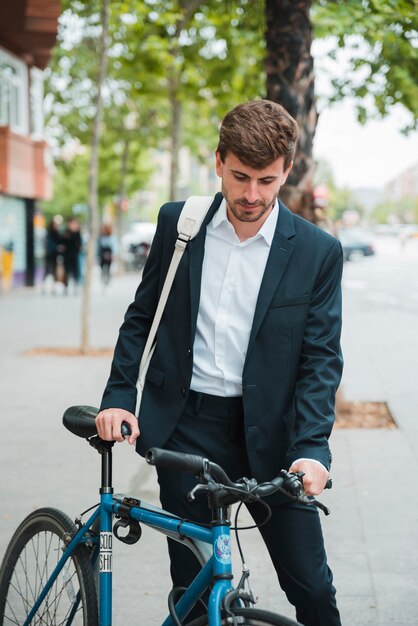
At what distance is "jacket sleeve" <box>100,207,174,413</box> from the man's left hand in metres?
0.59

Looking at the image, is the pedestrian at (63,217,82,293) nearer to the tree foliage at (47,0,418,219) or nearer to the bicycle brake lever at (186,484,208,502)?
the tree foliage at (47,0,418,219)

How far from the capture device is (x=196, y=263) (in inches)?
111

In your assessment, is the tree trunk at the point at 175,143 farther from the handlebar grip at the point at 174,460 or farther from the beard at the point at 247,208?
the handlebar grip at the point at 174,460

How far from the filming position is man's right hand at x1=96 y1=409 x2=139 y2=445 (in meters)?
2.74

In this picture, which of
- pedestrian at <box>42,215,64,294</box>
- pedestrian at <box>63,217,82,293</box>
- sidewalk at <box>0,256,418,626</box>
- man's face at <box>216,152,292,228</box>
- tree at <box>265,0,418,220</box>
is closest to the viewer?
man's face at <box>216,152,292,228</box>

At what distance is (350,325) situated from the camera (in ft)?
57.1

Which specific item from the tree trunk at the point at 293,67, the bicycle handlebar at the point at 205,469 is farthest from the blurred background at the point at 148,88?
the bicycle handlebar at the point at 205,469

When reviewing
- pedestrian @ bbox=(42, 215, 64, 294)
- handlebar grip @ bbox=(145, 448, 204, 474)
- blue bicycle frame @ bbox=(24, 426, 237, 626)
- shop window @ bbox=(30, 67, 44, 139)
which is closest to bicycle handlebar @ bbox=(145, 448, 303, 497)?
handlebar grip @ bbox=(145, 448, 204, 474)

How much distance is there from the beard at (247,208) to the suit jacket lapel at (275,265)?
0.45ft

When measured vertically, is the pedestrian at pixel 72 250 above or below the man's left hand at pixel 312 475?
below

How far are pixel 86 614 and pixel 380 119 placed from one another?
11.5m

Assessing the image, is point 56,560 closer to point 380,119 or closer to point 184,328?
point 184,328

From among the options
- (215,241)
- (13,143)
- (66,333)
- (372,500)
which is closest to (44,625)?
(215,241)

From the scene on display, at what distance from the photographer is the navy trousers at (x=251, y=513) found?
2684 mm
